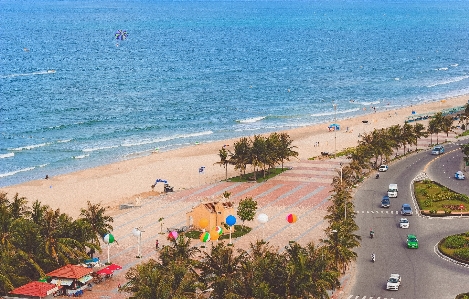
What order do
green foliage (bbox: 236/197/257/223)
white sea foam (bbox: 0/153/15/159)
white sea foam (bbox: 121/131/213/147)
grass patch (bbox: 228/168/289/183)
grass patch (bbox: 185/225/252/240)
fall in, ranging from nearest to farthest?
grass patch (bbox: 185/225/252/240) → green foliage (bbox: 236/197/257/223) → grass patch (bbox: 228/168/289/183) → white sea foam (bbox: 0/153/15/159) → white sea foam (bbox: 121/131/213/147)

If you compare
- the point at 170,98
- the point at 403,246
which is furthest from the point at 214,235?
the point at 170,98

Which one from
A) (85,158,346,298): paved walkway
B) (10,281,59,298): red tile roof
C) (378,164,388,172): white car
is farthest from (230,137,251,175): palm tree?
(10,281,59,298): red tile roof

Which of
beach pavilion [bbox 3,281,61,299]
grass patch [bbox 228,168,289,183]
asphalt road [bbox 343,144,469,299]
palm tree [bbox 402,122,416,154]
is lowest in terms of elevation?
asphalt road [bbox 343,144,469,299]

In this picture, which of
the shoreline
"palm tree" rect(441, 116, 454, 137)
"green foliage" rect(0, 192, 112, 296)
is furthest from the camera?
"palm tree" rect(441, 116, 454, 137)

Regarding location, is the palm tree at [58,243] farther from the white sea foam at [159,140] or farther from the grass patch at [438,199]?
the white sea foam at [159,140]

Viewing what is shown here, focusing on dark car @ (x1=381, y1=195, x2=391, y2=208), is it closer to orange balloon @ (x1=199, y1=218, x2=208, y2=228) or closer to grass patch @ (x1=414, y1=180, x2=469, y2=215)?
grass patch @ (x1=414, y1=180, x2=469, y2=215)

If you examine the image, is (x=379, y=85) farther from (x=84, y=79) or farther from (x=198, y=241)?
(x=198, y=241)

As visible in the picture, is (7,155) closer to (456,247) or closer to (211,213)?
(211,213)
